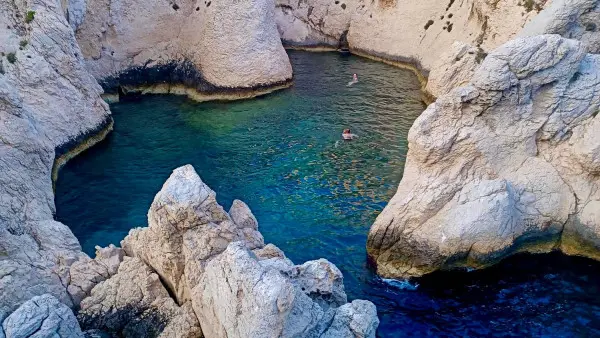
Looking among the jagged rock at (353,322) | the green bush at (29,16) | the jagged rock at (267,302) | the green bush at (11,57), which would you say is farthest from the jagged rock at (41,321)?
the green bush at (29,16)

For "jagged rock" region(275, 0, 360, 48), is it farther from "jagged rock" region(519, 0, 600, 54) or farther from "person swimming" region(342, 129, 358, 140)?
"jagged rock" region(519, 0, 600, 54)

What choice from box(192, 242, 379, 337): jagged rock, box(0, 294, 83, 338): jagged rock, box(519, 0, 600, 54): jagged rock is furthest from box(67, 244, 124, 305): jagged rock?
box(519, 0, 600, 54): jagged rock

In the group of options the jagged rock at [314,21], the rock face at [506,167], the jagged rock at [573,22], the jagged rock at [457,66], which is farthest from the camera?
the jagged rock at [314,21]

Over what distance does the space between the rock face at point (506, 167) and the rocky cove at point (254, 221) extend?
0.17 ft

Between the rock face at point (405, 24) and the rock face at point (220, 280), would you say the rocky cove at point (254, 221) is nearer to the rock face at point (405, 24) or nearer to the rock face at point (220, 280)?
the rock face at point (220, 280)

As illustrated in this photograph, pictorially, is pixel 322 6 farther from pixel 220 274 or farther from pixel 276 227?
pixel 220 274

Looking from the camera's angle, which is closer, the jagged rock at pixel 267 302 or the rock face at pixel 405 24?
the jagged rock at pixel 267 302

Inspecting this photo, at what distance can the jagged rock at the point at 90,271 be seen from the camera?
675 inches

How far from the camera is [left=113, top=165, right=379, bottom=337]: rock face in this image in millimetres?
12442

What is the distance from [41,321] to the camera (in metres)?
14.2

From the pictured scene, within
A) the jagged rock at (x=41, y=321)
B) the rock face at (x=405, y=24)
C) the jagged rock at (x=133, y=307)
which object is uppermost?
the rock face at (x=405, y=24)

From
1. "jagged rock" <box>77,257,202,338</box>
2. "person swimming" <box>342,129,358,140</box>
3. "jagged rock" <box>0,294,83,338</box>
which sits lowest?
"jagged rock" <box>77,257,202,338</box>

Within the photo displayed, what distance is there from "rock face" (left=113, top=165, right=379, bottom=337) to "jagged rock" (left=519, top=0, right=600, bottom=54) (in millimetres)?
20444

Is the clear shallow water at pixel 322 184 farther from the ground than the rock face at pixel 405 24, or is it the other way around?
the rock face at pixel 405 24
